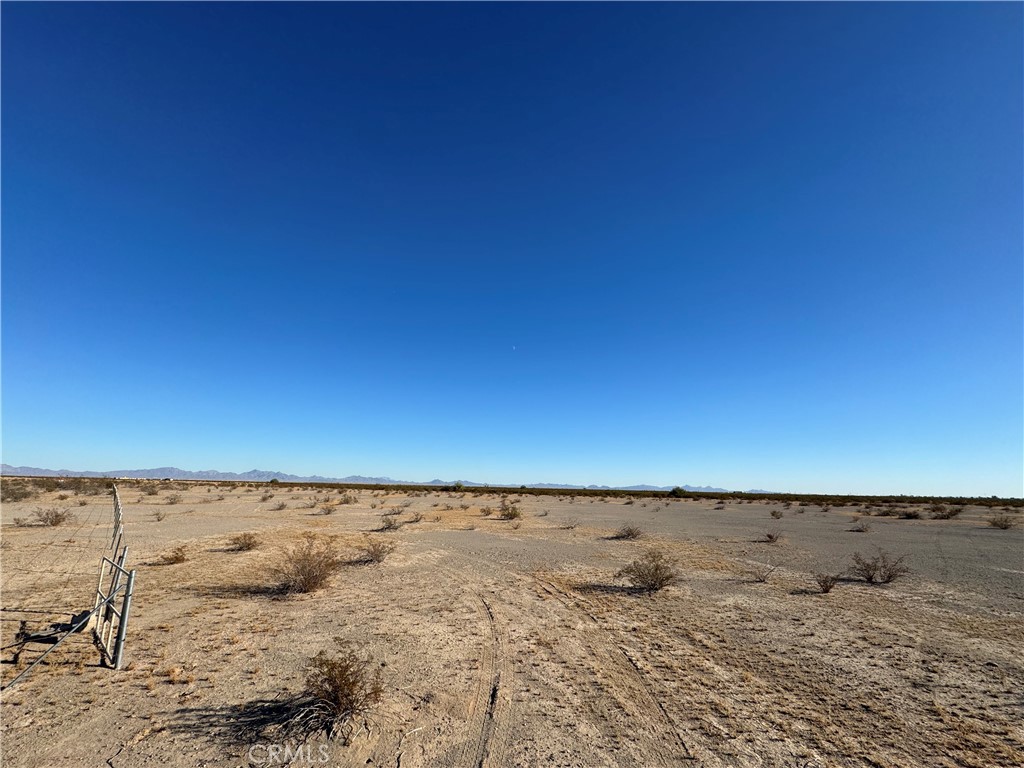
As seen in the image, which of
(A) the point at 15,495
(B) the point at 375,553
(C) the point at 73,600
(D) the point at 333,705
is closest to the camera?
(D) the point at 333,705

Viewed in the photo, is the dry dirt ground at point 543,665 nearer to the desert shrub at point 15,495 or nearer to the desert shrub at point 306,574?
the desert shrub at point 306,574

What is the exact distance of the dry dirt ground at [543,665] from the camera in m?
5.12

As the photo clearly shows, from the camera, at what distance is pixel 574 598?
11219 mm

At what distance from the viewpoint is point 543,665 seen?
286 inches

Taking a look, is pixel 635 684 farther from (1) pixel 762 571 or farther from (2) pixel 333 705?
(1) pixel 762 571

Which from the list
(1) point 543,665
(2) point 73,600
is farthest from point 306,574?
(1) point 543,665

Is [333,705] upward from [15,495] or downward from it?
upward

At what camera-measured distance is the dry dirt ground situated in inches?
202

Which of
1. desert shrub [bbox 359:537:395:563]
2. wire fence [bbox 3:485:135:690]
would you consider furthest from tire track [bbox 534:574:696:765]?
wire fence [bbox 3:485:135:690]

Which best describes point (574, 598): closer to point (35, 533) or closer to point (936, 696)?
point (936, 696)

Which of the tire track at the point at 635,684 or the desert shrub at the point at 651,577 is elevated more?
the desert shrub at the point at 651,577

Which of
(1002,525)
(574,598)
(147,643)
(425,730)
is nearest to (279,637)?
(147,643)

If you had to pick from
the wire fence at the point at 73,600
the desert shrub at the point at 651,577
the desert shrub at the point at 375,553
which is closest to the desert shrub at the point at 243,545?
the wire fence at the point at 73,600

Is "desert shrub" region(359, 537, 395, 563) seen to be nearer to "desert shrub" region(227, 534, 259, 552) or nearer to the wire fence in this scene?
"desert shrub" region(227, 534, 259, 552)
